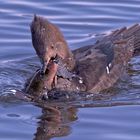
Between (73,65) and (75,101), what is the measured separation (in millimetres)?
878

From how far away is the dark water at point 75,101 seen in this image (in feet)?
28.6

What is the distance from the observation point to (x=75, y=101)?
32.8 ft

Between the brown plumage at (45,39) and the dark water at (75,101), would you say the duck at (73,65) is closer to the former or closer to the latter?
the brown plumage at (45,39)

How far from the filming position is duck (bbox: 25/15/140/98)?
32.9 ft

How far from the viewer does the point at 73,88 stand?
10.4 metres

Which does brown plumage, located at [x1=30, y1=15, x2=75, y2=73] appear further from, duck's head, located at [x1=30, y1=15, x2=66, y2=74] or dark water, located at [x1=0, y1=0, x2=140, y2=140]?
dark water, located at [x1=0, y1=0, x2=140, y2=140]

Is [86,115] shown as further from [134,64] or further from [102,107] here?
[134,64]

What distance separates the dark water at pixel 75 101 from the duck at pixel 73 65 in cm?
19

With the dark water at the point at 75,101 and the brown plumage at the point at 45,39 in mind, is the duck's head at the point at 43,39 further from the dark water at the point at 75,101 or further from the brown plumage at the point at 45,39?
the dark water at the point at 75,101

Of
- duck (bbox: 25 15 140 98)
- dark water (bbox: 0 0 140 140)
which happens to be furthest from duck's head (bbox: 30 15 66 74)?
dark water (bbox: 0 0 140 140)

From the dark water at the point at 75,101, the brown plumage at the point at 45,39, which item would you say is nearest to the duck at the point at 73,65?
the brown plumage at the point at 45,39

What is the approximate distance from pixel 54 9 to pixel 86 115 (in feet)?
16.1

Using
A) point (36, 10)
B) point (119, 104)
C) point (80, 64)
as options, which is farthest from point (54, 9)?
point (119, 104)

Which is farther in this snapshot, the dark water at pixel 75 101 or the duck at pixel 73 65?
the duck at pixel 73 65
